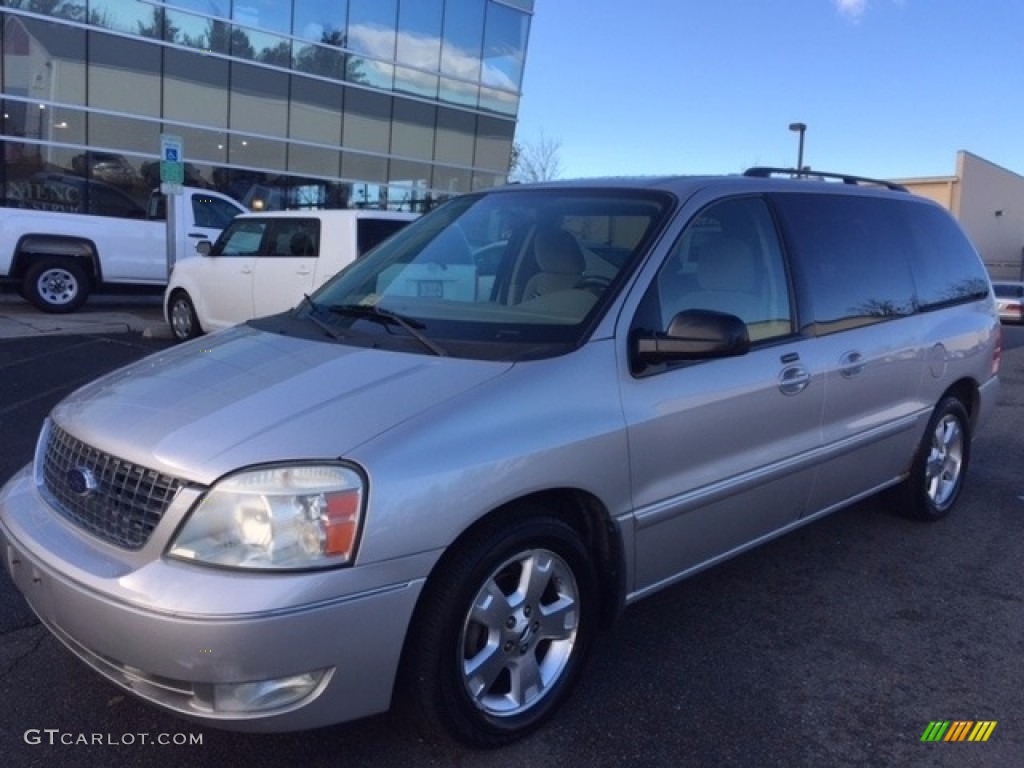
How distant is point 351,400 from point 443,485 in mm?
408

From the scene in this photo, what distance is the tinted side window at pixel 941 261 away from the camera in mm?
4785

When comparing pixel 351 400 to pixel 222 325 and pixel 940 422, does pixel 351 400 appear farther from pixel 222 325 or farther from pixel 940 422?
pixel 222 325

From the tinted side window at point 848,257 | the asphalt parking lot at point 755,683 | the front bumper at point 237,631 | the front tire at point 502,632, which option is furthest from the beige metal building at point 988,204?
the front bumper at point 237,631

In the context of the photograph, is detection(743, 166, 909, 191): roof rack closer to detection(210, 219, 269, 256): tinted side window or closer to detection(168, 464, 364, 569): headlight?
detection(168, 464, 364, 569): headlight

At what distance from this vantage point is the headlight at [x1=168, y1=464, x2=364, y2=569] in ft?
7.68

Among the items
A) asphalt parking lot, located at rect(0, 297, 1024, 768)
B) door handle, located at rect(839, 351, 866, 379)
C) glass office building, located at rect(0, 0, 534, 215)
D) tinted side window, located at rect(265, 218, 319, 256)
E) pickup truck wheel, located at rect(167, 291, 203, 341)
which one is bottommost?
asphalt parking lot, located at rect(0, 297, 1024, 768)

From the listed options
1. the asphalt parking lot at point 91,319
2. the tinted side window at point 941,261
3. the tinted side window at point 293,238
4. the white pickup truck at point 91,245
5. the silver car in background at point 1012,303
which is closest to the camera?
the tinted side window at point 941,261

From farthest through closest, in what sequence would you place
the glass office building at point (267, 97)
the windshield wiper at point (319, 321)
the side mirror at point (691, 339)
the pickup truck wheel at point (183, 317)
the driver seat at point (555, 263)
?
the glass office building at point (267, 97)
the pickup truck wheel at point (183, 317)
the driver seat at point (555, 263)
the windshield wiper at point (319, 321)
the side mirror at point (691, 339)

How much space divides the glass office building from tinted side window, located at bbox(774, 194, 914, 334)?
15.4m

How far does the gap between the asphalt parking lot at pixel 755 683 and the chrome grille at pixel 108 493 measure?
0.71 metres

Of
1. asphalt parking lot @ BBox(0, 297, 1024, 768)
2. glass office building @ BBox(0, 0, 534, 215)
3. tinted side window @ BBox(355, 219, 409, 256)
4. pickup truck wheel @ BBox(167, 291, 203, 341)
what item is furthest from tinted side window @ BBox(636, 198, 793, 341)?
glass office building @ BBox(0, 0, 534, 215)

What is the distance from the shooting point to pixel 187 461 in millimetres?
2443

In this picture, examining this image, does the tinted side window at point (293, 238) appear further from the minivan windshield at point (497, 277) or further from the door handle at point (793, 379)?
the door handle at point (793, 379)

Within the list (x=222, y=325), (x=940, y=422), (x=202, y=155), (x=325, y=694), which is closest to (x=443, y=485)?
(x=325, y=694)
